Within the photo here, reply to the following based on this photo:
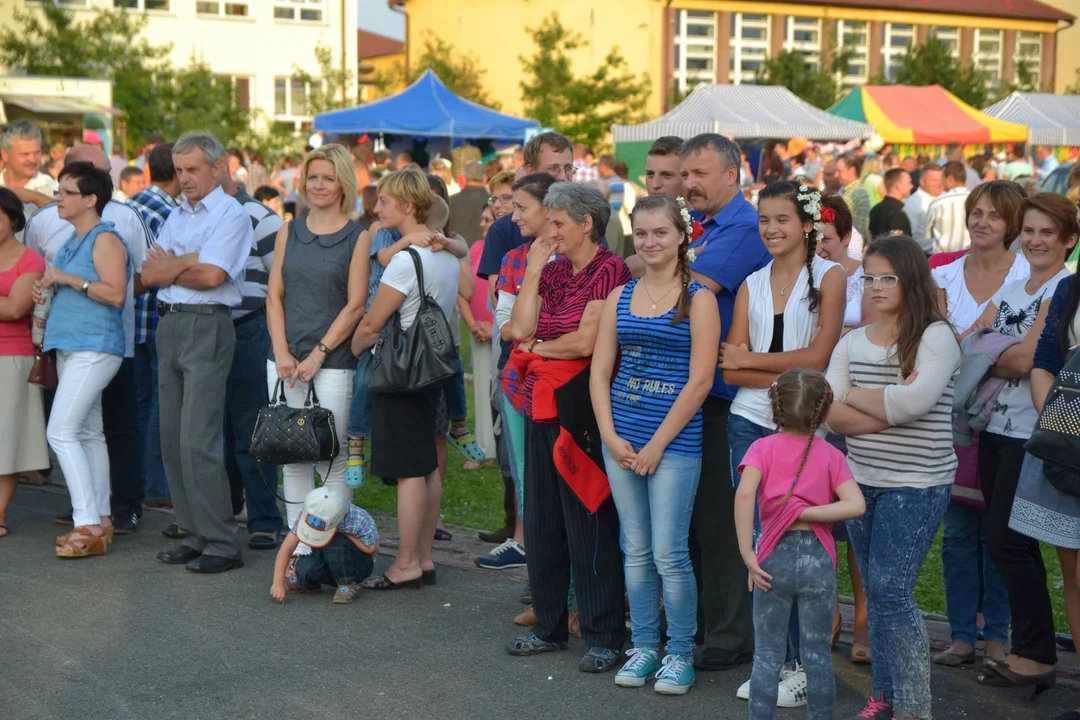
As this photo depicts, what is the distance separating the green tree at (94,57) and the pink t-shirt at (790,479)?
33460 millimetres

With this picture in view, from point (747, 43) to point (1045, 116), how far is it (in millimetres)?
22735

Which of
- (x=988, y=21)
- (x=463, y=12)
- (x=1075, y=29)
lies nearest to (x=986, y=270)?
(x=463, y=12)

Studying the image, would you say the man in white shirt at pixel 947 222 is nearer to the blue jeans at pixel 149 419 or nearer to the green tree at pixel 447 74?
the blue jeans at pixel 149 419

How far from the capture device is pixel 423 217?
6.54 metres

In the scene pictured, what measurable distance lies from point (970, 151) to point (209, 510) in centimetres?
2475

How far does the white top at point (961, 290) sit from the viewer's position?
5508 mm

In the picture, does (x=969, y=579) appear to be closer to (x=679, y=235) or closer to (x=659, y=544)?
(x=659, y=544)

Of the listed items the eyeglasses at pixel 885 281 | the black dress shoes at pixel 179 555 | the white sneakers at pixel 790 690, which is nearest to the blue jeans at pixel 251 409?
the black dress shoes at pixel 179 555

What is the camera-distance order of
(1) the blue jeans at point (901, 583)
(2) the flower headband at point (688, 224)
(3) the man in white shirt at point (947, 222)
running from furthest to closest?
(3) the man in white shirt at point (947, 222)
(2) the flower headband at point (688, 224)
(1) the blue jeans at point (901, 583)

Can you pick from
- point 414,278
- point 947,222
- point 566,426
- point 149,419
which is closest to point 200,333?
point 414,278

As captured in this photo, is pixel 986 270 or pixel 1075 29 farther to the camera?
pixel 1075 29

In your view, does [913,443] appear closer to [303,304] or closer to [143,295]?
[303,304]

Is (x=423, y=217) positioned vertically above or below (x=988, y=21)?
below

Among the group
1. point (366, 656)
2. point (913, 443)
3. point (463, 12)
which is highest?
point (463, 12)
